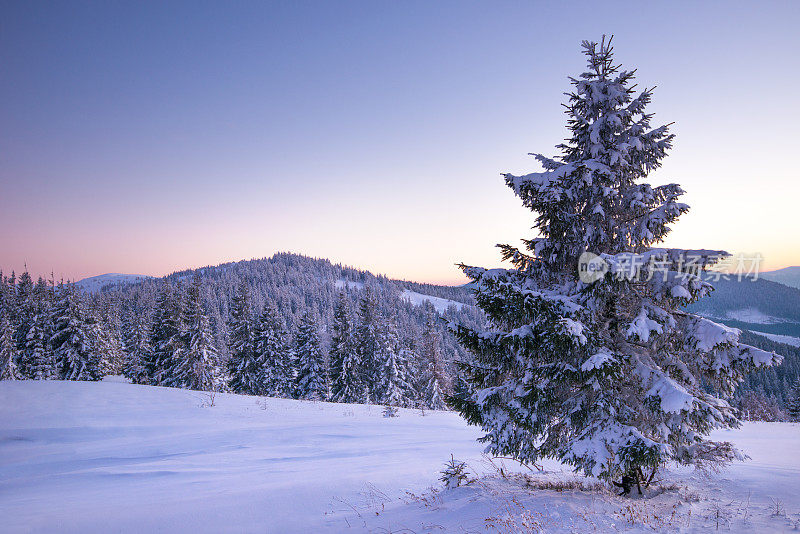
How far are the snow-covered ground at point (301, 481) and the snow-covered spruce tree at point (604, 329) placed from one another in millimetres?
735

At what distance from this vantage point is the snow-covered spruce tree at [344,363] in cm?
3725

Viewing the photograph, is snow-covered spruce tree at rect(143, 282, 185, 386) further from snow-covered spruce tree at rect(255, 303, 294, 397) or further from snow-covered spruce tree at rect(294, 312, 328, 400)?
snow-covered spruce tree at rect(294, 312, 328, 400)

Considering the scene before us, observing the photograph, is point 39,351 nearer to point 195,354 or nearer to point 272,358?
point 195,354

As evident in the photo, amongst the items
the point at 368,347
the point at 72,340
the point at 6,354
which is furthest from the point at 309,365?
the point at 6,354

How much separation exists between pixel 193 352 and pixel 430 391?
24263 mm

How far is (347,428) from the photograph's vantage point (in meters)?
13.6

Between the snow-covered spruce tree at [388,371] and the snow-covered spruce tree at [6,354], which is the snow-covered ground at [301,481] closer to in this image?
the snow-covered spruce tree at [388,371]

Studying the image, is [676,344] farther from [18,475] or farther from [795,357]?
[795,357]

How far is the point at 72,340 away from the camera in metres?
34.8

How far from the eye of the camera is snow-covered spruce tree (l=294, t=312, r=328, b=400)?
38000mm

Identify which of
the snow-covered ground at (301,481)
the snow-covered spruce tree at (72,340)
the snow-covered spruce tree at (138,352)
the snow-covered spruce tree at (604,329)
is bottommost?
the snow-covered spruce tree at (138,352)

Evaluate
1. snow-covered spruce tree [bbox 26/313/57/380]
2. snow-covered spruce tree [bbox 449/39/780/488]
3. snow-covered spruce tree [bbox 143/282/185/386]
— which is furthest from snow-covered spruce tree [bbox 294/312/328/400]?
snow-covered spruce tree [bbox 449/39/780/488]

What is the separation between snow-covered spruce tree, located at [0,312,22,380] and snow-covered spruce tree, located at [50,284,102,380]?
11.7 feet

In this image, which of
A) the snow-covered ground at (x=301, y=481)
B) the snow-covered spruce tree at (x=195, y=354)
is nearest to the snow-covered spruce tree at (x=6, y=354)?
the snow-covered spruce tree at (x=195, y=354)
